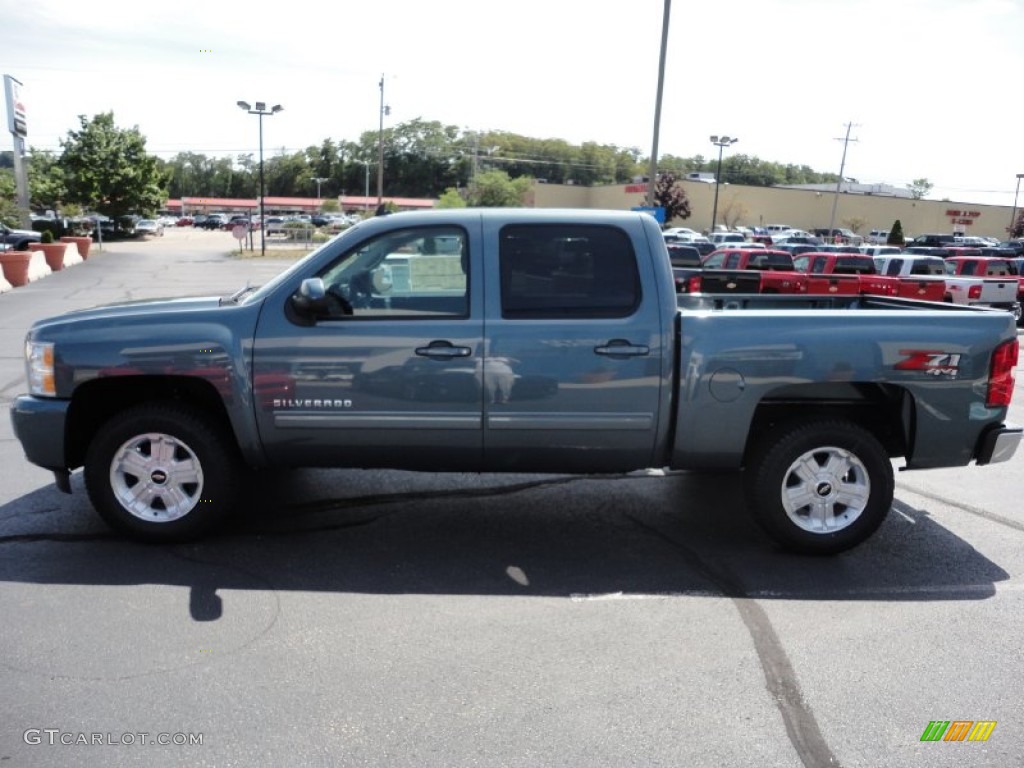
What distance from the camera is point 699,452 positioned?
491 cm

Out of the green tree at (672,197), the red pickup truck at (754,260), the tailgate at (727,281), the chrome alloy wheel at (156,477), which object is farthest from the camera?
the green tree at (672,197)

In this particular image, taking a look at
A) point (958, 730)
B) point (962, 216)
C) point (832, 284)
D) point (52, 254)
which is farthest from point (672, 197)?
point (958, 730)

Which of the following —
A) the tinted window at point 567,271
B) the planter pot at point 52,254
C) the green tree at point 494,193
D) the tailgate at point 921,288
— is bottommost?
the planter pot at point 52,254

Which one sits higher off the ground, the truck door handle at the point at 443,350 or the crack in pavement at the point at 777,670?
the truck door handle at the point at 443,350

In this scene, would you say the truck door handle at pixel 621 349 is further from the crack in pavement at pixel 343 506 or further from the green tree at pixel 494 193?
the green tree at pixel 494 193

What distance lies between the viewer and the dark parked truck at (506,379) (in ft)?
15.6

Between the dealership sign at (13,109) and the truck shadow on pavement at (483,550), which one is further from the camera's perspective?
the dealership sign at (13,109)

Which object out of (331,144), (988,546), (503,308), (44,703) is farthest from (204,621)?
(331,144)

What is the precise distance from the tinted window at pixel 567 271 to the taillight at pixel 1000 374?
2041mm

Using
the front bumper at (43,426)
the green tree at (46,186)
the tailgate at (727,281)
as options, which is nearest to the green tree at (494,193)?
the green tree at (46,186)

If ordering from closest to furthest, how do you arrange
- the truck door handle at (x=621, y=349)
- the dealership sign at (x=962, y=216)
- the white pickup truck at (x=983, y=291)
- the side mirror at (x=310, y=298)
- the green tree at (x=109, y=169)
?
the side mirror at (x=310, y=298), the truck door handle at (x=621, y=349), the white pickup truck at (x=983, y=291), the green tree at (x=109, y=169), the dealership sign at (x=962, y=216)

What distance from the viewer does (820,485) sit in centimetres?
497

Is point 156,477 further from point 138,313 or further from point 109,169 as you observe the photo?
point 109,169

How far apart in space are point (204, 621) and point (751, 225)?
86.1m
